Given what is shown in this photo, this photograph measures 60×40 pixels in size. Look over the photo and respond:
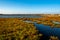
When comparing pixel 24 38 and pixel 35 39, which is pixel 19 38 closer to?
pixel 24 38

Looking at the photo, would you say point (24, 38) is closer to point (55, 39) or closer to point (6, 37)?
point (6, 37)

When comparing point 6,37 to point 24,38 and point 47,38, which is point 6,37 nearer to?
point 24,38

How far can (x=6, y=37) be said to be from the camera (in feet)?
48.9

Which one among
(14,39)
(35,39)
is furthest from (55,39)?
(14,39)

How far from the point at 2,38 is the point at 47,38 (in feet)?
20.7

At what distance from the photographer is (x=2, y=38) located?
1452 cm

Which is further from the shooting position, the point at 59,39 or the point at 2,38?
the point at 59,39

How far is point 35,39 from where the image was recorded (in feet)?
49.0

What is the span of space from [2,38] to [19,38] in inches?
84.1

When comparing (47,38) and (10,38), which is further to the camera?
(47,38)

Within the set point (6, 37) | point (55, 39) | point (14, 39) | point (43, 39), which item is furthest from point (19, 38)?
point (55, 39)

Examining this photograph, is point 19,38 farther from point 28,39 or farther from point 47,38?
point 47,38

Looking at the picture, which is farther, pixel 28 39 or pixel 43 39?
pixel 43 39

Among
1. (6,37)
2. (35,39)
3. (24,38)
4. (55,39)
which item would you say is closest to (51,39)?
(55,39)
